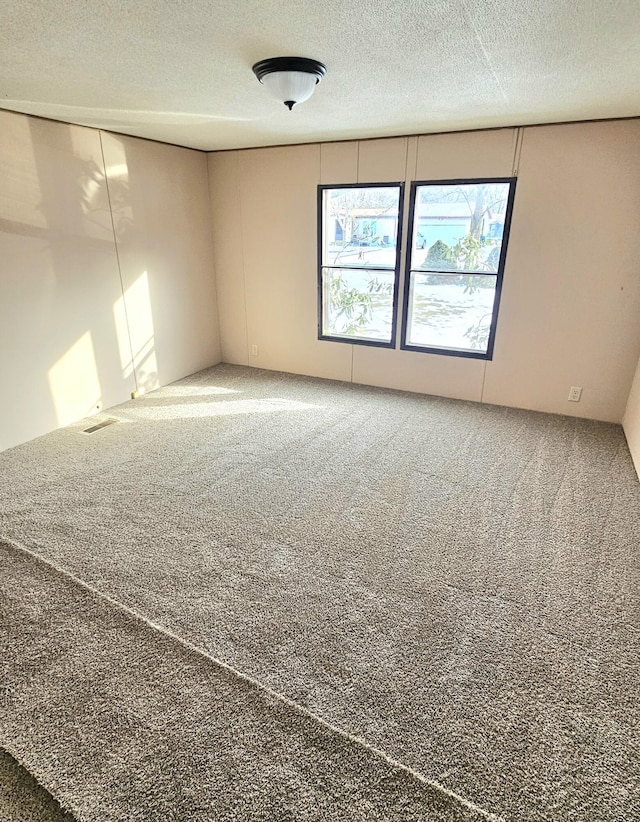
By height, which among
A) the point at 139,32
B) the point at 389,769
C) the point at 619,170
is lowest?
the point at 389,769

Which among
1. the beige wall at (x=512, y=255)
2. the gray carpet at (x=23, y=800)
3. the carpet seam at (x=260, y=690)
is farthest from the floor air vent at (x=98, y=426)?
the gray carpet at (x=23, y=800)

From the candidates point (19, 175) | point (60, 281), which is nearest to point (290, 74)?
point (19, 175)

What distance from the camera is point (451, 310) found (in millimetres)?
4336

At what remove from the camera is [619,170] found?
11.2 ft

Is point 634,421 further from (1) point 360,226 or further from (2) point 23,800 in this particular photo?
(2) point 23,800

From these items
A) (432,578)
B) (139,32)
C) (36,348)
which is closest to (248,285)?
(36,348)

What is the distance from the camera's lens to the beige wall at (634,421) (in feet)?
10.7

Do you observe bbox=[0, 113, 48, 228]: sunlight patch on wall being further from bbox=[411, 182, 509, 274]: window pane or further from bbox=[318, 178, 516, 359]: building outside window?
bbox=[411, 182, 509, 274]: window pane

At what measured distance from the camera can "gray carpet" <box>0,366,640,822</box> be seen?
60.4 inches

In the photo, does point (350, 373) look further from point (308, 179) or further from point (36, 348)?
point (36, 348)

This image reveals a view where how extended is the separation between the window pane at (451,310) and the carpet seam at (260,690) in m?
3.48

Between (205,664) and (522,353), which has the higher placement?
(522,353)

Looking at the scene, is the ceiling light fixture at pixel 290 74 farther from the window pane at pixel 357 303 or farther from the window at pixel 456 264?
the window pane at pixel 357 303

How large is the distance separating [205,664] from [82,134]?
3900 mm
